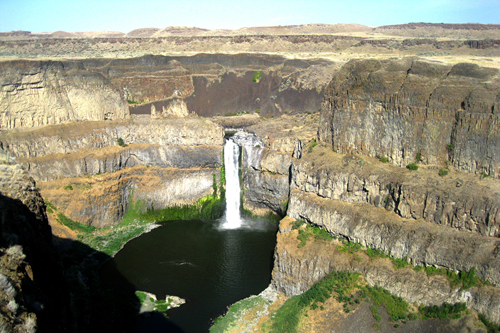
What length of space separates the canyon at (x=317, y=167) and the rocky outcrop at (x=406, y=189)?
8 cm

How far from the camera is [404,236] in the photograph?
83.3 feet

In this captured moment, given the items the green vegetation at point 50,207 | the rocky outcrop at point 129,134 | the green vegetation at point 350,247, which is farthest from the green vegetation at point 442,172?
the green vegetation at point 50,207

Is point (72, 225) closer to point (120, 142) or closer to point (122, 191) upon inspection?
point (122, 191)

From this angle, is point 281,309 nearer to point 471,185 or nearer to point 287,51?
point 471,185

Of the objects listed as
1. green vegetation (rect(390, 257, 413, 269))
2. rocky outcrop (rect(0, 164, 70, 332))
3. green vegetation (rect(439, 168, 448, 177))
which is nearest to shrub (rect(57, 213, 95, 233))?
rocky outcrop (rect(0, 164, 70, 332))

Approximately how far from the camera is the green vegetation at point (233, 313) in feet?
87.1

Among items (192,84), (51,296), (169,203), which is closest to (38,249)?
(51,296)

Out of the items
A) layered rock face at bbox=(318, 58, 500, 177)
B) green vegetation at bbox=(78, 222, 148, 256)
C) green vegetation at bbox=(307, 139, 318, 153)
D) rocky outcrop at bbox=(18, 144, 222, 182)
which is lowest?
green vegetation at bbox=(78, 222, 148, 256)

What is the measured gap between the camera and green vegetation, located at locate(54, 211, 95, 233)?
37.9 m

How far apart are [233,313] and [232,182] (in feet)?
58.2

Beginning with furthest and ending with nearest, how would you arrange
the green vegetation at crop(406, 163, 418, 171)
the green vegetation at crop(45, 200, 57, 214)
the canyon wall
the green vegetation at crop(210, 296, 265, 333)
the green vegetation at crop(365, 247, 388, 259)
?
the canyon wall → the green vegetation at crop(45, 200, 57, 214) → the green vegetation at crop(406, 163, 418, 171) → the green vegetation at crop(210, 296, 265, 333) → the green vegetation at crop(365, 247, 388, 259)

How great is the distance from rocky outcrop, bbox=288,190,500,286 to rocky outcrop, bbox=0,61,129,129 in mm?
24190

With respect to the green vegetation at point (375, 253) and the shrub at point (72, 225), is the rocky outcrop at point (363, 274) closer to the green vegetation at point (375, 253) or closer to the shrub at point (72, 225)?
the green vegetation at point (375, 253)

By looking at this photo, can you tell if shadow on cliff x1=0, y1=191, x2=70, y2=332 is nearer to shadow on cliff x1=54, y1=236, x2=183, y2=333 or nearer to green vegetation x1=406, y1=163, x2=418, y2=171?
shadow on cliff x1=54, y1=236, x2=183, y2=333
